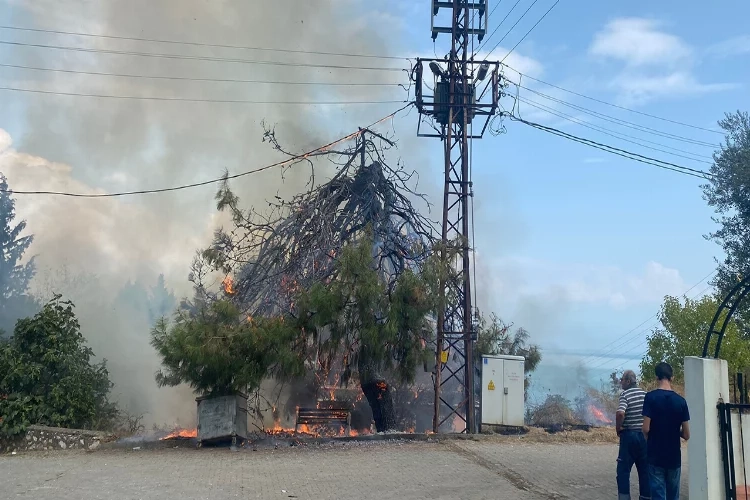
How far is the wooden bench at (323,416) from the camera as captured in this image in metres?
14.9

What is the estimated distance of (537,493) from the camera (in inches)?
332

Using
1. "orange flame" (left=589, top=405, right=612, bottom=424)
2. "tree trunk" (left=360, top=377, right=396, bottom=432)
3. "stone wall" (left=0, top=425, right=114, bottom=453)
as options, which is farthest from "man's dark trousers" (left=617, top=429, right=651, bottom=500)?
"orange flame" (left=589, top=405, right=612, bottom=424)

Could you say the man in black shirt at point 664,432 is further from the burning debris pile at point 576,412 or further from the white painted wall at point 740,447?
the burning debris pile at point 576,412

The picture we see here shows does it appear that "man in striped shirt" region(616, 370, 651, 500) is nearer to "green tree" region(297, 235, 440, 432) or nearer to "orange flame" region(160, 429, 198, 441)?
"green tree" region(297, 235, 440, 432)

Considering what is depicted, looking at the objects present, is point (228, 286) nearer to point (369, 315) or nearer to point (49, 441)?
point (369, 315)

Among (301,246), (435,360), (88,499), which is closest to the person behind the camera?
(88,499)

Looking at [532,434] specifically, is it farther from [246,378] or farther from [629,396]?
[629,396]

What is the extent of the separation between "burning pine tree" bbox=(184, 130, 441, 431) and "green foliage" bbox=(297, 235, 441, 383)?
2cm

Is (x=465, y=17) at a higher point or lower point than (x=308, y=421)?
higher

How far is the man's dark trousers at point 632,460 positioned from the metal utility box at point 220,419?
7.56 m

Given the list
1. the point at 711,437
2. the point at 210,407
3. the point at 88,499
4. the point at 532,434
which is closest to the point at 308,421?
the point at 210,407

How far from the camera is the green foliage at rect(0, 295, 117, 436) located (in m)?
12.8

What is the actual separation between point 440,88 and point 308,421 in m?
8.61

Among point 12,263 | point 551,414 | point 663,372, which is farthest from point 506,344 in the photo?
point 12,263
